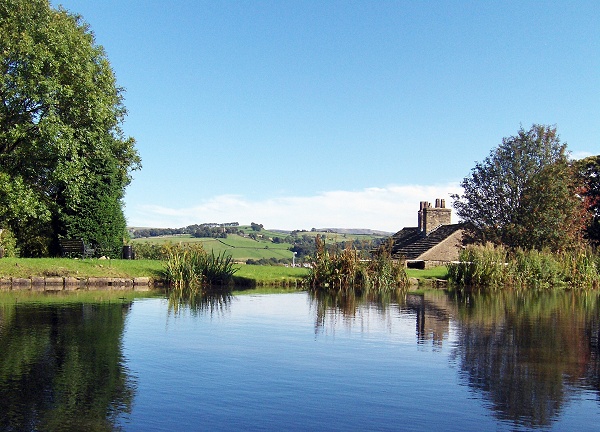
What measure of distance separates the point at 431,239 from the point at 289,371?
41.4m

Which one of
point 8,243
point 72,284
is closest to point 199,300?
point 72,284

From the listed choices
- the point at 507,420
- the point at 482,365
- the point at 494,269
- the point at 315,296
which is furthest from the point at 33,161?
the point at 507,420

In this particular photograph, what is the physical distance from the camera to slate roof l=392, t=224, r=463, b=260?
47625mm

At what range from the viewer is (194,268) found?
27062mm

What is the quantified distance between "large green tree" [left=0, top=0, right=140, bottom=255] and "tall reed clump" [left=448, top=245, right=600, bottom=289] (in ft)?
60.6

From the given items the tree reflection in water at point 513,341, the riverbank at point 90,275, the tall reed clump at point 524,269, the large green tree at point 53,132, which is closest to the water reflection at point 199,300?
the riverbank at point 90,275

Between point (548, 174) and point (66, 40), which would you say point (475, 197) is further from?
point (66, 40)

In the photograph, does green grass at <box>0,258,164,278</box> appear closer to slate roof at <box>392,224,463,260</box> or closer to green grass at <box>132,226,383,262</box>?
slate roof at <box>392,224,463,260</box>

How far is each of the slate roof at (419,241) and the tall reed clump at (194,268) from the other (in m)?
20.2

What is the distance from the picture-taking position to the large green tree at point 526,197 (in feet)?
134

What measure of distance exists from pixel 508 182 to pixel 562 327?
29060mm

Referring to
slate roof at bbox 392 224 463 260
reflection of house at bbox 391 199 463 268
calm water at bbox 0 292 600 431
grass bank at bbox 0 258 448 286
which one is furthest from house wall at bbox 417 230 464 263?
calm water at bbox 0 292 600 431

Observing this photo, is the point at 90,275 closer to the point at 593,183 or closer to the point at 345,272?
the point at 345,272

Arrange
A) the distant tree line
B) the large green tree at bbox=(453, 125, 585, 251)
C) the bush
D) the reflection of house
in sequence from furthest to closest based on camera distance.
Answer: the distant tree line
the reflection of house
the large green tree at bbox=(453, 125, 585, 251)
the bush
